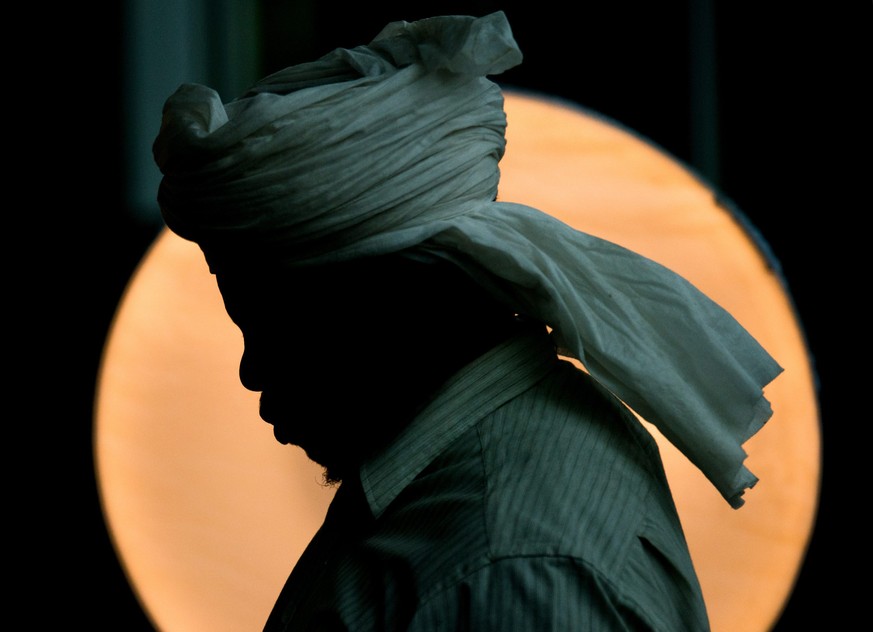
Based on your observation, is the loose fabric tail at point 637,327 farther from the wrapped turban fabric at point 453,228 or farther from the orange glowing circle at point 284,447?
the orange glowing circle at point 284,447

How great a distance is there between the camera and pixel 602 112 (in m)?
2.36

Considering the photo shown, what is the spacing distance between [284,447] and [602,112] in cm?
105

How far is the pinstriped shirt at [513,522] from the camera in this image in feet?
2.66

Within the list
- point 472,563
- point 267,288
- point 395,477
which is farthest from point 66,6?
point 472,563

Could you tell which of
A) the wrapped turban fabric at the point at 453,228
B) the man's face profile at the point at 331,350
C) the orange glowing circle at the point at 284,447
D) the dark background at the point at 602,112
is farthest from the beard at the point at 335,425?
the dark background at the point at 602,112

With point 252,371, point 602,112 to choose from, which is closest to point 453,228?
point 252,371

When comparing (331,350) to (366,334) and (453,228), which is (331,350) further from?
(453,228)

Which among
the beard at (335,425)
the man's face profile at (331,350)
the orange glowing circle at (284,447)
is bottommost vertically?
the orange glowing circle at (284,447)

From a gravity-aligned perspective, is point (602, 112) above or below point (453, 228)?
below

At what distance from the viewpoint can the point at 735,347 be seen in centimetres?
102

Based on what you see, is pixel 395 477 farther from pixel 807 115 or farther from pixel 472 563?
pixel 807 115

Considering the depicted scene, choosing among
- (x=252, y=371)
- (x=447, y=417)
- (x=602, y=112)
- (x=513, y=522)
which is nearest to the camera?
(x=513, y=522)

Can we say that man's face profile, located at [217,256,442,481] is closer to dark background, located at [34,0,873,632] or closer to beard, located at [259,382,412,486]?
beard, located at [259,382,412,486]

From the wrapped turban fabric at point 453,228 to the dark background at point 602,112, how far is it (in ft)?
4.52
